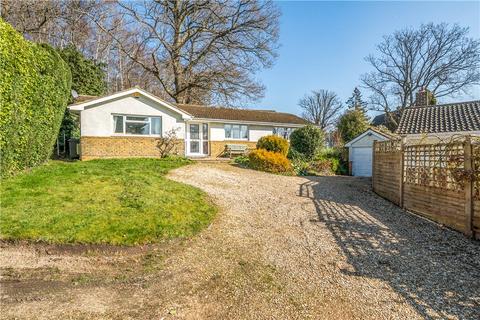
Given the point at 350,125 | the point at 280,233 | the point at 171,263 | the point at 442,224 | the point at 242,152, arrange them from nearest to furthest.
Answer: the point at 171,263 → the point at 280,233 → the point at 442,224 → the point at 242,152 → the point at 350,125

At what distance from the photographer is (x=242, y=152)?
65.9 ft

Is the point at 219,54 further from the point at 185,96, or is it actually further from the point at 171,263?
the point at 171,263

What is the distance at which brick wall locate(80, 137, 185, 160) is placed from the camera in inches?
577

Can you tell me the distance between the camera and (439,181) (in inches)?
268

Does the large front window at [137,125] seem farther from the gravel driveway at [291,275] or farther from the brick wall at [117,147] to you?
the gravel driveway at [291,275]

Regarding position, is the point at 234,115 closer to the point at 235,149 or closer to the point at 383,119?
the point at 235,149

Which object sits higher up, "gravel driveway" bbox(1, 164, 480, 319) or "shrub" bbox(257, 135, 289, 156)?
"shrub" bbox(257, 135, 289, 156)

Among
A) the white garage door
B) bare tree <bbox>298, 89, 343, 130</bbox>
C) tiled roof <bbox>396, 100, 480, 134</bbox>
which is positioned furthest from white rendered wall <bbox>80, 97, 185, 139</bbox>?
bare tree <bbox>298, 89, 343, 130</bbox>

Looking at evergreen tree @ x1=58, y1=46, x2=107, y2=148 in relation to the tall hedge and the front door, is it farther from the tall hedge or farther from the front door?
the tall hedge

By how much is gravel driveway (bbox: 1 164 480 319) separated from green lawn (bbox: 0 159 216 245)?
0.42 metres

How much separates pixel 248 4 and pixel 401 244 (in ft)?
77.5

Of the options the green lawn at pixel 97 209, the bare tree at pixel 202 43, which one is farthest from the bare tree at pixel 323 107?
the green lawn at pixel 97 209

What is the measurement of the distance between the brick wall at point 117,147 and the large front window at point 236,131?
19.1 ft

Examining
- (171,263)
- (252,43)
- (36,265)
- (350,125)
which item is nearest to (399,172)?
(171,263)
